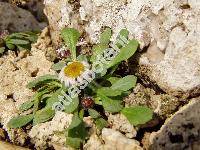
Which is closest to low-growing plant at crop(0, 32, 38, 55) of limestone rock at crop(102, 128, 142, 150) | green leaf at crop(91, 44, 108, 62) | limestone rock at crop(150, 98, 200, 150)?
green leaf at crop(91, 44, 108, 62)

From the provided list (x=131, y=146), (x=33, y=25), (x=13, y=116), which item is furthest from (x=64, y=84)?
(x=33, y=25)

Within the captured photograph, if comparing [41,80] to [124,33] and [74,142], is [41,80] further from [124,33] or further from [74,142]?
[124,33]

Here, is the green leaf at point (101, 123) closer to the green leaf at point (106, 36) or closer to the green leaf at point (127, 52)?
the green leaf at point (127, 52)

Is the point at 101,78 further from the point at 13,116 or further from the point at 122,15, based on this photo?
the point at 13,116

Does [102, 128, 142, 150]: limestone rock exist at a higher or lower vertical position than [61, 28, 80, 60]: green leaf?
lower

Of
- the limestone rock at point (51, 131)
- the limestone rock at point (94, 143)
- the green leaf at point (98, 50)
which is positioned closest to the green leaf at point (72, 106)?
the limestone rock at point (51, 131)

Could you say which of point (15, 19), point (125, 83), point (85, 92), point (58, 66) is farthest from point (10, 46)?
point (125, 83)

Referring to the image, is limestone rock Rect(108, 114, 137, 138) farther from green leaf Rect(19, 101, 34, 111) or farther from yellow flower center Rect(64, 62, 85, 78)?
green leaf Rect(19, 101, 34, 111)
